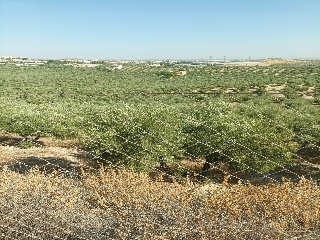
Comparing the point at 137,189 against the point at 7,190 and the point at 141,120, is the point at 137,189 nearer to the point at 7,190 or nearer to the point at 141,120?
the point at 7,190

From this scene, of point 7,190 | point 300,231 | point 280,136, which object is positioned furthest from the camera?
point 280,136

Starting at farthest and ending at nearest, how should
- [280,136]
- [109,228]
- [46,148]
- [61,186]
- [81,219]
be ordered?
[46,148]
[280,136]
[61,186]
[81,219]
[109,228]

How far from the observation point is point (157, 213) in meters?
7.64

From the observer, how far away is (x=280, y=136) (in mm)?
20469

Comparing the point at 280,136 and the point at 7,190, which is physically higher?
the point at 7,190

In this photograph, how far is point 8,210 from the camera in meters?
8.16

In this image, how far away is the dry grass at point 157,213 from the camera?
22.2 feet

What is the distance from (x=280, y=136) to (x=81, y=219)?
1569cm

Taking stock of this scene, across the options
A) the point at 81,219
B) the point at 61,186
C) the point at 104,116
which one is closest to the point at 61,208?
A: the point at 81,219

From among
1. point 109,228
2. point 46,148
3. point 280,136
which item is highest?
point 109,228

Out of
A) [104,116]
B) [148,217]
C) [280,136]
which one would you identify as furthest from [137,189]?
[280,136]

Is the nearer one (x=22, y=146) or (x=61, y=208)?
(x=61, y=208)

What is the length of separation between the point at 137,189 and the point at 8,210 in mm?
3208

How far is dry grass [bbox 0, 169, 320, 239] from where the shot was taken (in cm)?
677
